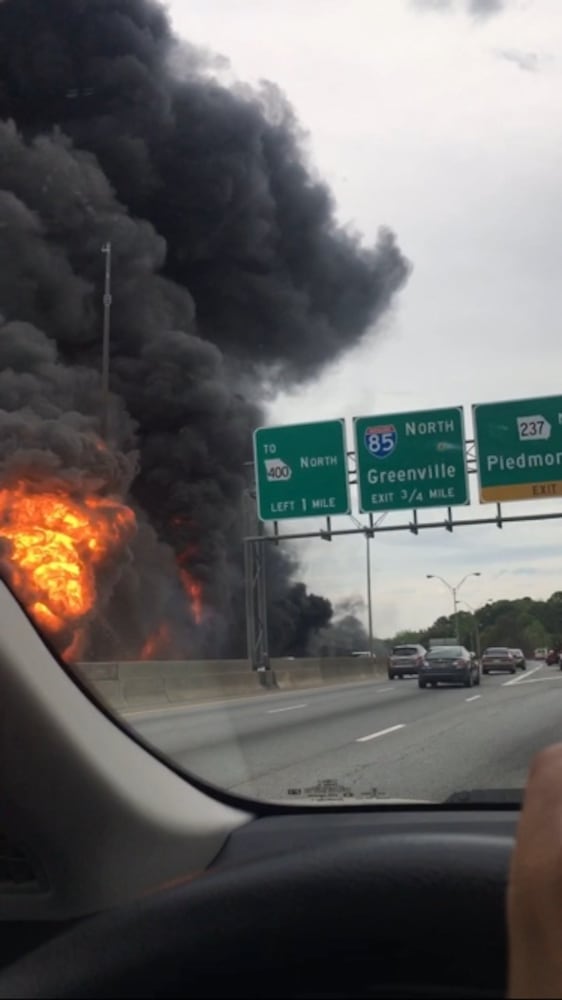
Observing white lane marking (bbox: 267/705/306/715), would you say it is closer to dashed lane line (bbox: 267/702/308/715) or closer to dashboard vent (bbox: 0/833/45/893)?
dashed lane line (bbox: 267/702/308/715)

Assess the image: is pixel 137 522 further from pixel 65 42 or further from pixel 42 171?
pixel 65 42

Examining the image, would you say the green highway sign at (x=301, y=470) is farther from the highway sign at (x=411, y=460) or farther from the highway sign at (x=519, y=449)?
the highway sign at (x=519, y=449)

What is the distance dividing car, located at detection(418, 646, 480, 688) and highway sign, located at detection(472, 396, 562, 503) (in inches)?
26.9

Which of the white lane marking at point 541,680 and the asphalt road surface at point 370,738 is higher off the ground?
the white lane marking at point 541,680

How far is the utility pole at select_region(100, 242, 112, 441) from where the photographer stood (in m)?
3.89

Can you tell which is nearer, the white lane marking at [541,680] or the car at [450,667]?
the white lane marking at [541,680]

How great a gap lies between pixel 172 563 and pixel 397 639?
2.95 feet

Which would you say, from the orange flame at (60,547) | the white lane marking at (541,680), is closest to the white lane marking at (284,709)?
the white lane marking at (541,680)

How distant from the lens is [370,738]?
14.1ft

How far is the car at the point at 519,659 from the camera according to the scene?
3.82 m

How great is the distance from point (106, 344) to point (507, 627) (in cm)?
183

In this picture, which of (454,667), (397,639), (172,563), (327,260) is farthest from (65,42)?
(454,667)

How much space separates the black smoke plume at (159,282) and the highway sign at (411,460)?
0.52 meters

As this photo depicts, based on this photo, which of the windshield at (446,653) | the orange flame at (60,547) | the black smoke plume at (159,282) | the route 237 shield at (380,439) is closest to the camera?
the orange flame at (60,547)
